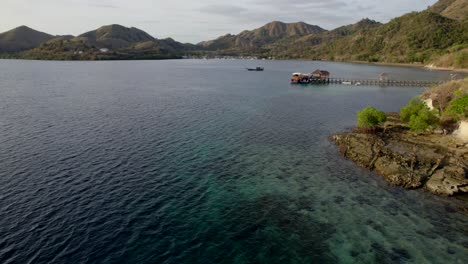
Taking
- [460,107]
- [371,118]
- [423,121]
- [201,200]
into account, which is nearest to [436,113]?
[423,121]

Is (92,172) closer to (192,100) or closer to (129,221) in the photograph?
(129,221)

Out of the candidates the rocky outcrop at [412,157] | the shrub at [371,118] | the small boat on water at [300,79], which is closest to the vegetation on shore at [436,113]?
the shrub at [371,118]

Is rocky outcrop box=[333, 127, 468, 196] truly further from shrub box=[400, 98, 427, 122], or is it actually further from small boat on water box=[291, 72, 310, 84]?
small boat on water box=[291, 72, 310, 84]

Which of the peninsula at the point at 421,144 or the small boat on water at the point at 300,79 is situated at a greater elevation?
the small boat on water at the point at 300,79

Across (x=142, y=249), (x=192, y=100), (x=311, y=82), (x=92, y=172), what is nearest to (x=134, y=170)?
(x=92, y=172)

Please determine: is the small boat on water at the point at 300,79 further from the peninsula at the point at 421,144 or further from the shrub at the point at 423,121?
the shrub at the point at 423,121

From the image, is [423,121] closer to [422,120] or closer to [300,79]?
[422,120]

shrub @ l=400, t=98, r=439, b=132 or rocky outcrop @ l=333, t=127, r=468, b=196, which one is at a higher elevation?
shrub @ l=400, t=98, r=439, b=132

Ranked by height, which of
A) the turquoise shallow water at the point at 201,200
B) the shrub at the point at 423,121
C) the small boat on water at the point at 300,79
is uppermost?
the small boat on water at the point at 300,79

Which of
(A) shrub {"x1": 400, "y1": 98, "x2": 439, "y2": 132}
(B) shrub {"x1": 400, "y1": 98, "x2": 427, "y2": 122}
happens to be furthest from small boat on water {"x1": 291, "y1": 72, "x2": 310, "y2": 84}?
(A) shrub {"x1": 400, "y1": 98, "x2": 439, "y2": 132}
